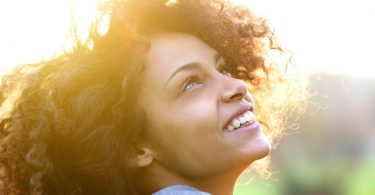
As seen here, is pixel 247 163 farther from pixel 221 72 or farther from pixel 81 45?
pixel 81 45

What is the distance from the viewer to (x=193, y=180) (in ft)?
9.95

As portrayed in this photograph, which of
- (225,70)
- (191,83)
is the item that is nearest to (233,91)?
(191,83)

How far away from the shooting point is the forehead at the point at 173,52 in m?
3.13

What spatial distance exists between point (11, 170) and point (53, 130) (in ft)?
0.95

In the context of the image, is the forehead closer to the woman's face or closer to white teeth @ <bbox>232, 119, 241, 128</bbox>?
the woman's face

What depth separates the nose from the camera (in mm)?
3092

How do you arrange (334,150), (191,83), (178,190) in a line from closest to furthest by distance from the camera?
1. (178,190)
2. (191,83)
3. (334,150)

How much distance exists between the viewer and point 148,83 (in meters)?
3.14

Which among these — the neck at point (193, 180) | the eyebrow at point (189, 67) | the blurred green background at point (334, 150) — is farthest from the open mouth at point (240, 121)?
the blurred green background at point (334, 150)

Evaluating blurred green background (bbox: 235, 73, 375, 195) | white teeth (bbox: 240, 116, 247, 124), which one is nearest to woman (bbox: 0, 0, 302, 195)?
white teeth (bbox: 240, 116, 247, 124)

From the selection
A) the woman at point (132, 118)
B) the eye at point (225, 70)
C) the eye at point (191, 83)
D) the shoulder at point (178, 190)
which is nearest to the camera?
the shoulder at point (178, 190)

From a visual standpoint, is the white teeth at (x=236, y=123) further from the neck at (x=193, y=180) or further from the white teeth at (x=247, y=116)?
the neck at (x=193, y=180)

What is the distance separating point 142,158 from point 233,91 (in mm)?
512

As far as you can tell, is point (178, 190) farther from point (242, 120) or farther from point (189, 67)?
point (189, 67)
